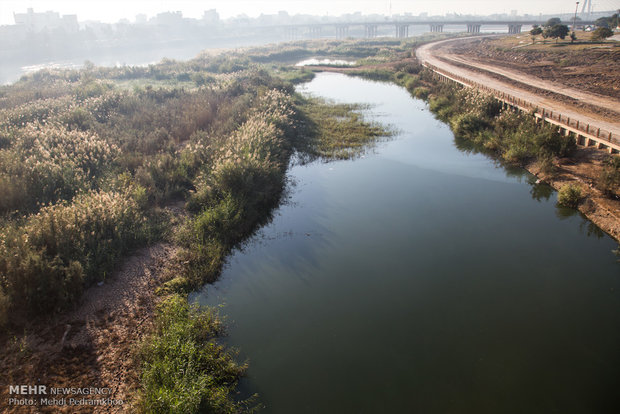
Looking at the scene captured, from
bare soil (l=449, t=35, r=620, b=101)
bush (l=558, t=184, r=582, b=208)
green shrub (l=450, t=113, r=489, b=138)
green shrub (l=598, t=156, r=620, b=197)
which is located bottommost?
bush (l=558, t=184, r=582, b=208)

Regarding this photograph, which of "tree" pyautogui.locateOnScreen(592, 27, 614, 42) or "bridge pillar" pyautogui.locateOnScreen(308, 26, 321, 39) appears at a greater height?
"bridge pillar" pyautogui.locateOnScreen(308, 26, 321, 39)

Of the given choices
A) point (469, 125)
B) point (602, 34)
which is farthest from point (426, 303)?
point (602, 34)

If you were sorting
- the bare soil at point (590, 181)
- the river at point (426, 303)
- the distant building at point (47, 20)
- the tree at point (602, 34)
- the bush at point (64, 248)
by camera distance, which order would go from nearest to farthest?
the river at point (426, 303), the bush at point (64, 248), the bare soil at point (590, 181), the tree at point (602, 34), the distant building at point (47, 20)

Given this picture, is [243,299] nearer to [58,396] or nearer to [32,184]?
[58,396]

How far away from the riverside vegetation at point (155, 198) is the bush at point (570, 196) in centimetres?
1026

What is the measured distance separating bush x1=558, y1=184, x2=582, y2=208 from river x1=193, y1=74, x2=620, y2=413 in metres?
0.48

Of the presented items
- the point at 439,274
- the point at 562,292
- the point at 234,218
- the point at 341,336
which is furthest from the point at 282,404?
the point at 562,292

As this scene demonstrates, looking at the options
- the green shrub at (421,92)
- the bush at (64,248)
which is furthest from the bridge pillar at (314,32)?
the bush at (64,248)

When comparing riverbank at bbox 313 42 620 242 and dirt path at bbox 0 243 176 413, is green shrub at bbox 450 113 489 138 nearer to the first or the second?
riverbank at bbox 313 42 620 242

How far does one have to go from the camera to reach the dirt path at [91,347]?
21.6 ft

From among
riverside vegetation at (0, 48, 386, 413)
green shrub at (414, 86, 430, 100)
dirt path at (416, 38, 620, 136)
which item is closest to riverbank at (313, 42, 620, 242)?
dirt path at (416, 38, 620, 136)

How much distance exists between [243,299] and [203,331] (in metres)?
1.74

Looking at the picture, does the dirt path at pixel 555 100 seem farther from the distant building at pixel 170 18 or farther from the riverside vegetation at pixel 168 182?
the distant building at pixel 170 18

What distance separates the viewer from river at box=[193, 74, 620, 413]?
23.0 feet
